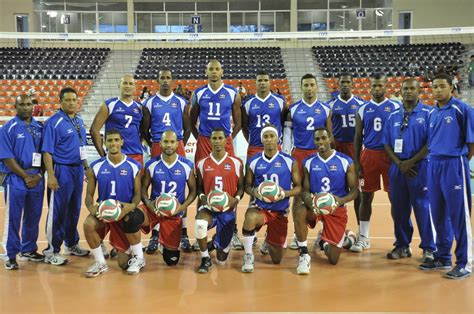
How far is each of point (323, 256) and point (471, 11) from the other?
2001cm

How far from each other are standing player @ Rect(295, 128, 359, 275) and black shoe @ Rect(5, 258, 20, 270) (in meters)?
2.64

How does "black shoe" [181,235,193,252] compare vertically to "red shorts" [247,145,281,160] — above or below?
below

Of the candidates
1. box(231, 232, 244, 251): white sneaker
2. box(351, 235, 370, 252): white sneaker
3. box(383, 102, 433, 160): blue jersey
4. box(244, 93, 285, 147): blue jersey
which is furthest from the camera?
box(244, 93, 285, 147): blue jersey

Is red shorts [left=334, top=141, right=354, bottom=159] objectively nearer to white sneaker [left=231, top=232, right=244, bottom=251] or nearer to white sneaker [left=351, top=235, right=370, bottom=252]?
white sneaker [left=351, top=235, right=370, bottom=252]

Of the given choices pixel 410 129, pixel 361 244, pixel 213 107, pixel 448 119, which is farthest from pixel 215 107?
pixel 448 119

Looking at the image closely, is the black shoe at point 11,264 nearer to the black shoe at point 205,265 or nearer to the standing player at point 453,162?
the black shoe at point 205,265

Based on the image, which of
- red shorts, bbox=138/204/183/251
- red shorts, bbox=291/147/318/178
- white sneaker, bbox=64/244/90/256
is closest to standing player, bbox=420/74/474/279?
red shorts, bbox=291/147/318/178

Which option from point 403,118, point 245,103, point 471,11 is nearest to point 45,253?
point 245,103

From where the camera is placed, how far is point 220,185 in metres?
4.78

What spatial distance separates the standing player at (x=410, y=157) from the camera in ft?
15.1

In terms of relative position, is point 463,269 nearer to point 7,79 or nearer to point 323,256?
point 323,256

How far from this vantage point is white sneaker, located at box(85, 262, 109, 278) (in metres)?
4.38

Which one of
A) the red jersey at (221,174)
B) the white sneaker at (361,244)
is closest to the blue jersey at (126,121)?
the red jersey at (221,174)

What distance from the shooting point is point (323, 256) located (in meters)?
5.04
